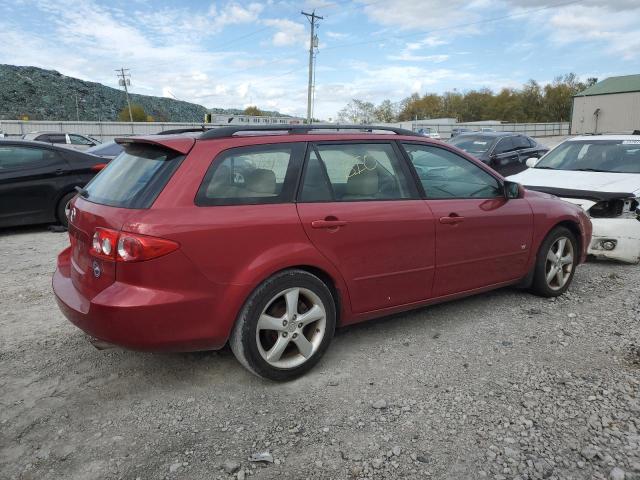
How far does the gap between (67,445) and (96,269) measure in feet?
3.08

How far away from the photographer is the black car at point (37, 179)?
752 centimetres

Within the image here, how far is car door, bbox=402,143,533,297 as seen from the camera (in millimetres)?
3963

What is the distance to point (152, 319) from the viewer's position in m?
2.82

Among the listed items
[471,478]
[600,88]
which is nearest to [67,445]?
[471,478]

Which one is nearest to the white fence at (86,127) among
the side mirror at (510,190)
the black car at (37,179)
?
the black car at (37,179)

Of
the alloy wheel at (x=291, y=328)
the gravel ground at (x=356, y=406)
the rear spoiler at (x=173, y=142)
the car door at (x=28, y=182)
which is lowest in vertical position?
the gravel ground at (x=356, y=406)

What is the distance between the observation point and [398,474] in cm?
249

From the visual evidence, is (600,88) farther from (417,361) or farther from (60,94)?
(60,94)

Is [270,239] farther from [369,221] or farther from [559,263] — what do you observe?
[559,263]

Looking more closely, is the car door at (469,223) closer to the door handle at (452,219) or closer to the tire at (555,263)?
the door handle at (452,219)

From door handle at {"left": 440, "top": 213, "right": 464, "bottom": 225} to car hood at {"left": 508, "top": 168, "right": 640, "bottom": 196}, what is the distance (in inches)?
122

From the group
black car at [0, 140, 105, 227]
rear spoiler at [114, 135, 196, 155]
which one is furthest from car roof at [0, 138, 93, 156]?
rear spoiler at [114, 135, 196, 155]

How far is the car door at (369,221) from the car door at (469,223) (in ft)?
0.47

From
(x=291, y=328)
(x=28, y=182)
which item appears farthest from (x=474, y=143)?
(x=291, y=328)
